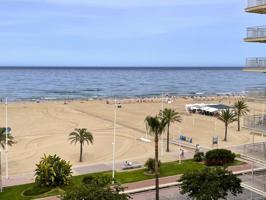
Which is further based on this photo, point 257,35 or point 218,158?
point 218,158

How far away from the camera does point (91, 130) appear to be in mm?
56062

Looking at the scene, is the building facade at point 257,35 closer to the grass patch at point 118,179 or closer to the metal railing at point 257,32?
the metal railing at point 257,32

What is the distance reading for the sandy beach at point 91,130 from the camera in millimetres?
41188

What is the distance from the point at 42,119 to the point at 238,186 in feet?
162

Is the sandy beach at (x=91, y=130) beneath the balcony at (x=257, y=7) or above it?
beneath

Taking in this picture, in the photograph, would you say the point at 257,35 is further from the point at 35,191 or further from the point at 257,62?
the point at 35,191

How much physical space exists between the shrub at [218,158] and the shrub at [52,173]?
1298 cm

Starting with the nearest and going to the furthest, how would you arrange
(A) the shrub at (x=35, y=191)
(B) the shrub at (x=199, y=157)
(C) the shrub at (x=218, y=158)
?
(A) the shrub at (x=35, y=191) < (C) the shrub at (x=218, y=158) < (B) the shrub at (x=199, y=157)

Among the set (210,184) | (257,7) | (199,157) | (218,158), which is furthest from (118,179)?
(257,7)

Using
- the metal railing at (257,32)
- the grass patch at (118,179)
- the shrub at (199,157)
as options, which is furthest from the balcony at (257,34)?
the shrub at (199,157)

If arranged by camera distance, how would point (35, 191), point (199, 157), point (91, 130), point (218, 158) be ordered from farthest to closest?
point (91, 130) < point (199, 157) < point (218, 158) < point (35, 191)

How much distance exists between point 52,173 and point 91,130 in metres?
26.3

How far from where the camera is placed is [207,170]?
23.0m

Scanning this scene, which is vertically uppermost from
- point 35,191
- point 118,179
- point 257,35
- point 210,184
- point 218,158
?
point 257,35
